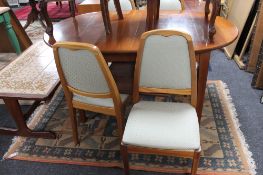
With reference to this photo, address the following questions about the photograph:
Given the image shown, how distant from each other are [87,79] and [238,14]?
2324mm

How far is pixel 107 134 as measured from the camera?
191cm

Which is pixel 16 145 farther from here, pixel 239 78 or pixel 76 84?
pixel 239 78

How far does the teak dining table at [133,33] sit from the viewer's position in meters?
1.51

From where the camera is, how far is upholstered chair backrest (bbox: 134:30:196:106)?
1.26 metres

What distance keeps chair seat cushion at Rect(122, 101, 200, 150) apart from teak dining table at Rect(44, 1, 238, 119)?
1.09 ft

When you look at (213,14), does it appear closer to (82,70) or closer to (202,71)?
(202,71)

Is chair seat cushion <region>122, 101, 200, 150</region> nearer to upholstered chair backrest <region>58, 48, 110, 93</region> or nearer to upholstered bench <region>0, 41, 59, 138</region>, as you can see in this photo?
upholstered chair backrest <region>58, 48, 110, 93</region>

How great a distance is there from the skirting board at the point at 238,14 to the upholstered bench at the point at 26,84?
2154 millimetres

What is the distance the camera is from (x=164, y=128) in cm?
133

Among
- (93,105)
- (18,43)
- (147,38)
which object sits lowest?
(18,43)

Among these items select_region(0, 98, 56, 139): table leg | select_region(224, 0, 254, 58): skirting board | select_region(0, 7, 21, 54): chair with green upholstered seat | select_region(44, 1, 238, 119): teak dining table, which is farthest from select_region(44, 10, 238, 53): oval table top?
select_region(0, 7, 21, 54): chair with green upholstered seat

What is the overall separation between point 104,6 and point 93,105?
2.26 ft

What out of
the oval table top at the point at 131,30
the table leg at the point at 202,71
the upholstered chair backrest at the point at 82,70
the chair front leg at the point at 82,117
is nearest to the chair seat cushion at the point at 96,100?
the upholstered chair backrest at the point at 82,70

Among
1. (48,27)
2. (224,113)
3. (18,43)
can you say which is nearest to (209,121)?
(224,113)
